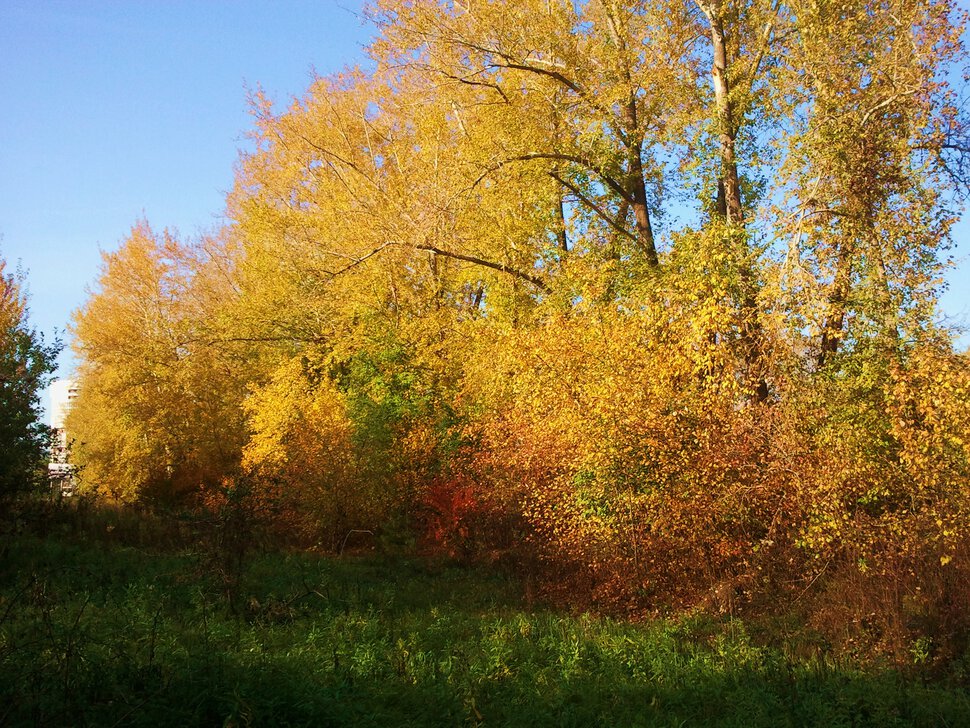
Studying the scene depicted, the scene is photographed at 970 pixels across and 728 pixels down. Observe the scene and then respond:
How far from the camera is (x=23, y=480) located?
14055 mm

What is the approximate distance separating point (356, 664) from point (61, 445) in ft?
71.0

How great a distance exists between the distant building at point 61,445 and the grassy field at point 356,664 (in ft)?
15.8

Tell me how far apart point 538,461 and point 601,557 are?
2.05 metres

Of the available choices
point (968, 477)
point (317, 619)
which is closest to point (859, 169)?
point (968, 477)

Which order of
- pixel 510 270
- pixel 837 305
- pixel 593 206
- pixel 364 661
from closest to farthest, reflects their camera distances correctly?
pixel 364 661
pixel 837 305
pixel 593 206
pixel 510 270

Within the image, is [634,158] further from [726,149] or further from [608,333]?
[608,333]

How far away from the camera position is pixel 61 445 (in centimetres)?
2545

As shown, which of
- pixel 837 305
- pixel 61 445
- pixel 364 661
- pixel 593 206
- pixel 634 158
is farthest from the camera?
pixel 61 445

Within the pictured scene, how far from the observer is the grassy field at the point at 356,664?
5.57 metres

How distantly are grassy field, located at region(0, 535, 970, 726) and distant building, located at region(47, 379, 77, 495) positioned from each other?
482cm

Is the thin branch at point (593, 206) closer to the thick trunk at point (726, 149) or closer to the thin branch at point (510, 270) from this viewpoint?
the thin branch at point (510, 270)

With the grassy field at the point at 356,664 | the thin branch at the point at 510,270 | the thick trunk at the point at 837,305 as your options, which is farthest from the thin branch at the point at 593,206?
the grassy field at the point at 356,664

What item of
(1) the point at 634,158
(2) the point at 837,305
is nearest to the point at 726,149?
(1) the point at 634,158

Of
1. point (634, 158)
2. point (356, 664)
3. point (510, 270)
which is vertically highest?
point (634, 158)
